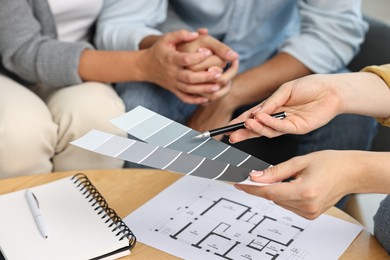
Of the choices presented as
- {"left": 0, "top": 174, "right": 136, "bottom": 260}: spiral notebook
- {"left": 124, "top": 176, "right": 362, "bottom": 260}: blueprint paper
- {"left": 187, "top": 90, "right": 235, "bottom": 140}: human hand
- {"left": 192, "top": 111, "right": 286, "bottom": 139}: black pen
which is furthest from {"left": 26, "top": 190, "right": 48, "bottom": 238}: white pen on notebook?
{"left": 187, "top": 90, "right": 235, "bottom": 140}: human hand

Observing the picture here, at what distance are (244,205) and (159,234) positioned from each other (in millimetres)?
148

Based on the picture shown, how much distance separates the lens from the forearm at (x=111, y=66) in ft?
4.06

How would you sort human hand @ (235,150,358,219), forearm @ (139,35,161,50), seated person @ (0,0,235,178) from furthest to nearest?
forearm @ (139,35,161,50) → seated person @ (0,0,235,178) → human hand @ (235,150,358,219)

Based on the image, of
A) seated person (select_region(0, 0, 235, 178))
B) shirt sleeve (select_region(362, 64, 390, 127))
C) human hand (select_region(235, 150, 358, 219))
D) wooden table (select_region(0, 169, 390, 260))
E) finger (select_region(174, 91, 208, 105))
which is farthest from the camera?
finger (select_region(174, 91, 208, 105))

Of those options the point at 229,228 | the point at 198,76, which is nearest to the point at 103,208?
the point at 229,228

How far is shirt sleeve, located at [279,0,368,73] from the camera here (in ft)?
4.37

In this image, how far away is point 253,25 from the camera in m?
1.40

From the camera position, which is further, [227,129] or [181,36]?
[181,36]

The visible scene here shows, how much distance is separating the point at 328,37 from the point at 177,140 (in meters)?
0.69

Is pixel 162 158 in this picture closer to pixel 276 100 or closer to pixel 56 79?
pixel 276 100

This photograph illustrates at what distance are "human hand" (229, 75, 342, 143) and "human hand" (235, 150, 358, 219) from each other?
8cm

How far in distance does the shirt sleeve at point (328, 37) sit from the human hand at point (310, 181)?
2.00 feet

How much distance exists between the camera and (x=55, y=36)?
131 centimetres

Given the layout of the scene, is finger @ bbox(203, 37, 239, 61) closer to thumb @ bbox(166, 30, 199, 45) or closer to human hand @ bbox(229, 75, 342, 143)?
thumb @ bbox(166, 30, 199, 45)
